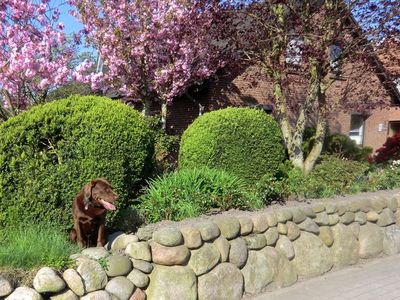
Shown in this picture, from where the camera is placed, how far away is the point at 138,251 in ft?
15.4

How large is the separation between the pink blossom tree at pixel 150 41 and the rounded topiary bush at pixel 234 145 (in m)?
3.36

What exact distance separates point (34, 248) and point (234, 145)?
12.2 feet

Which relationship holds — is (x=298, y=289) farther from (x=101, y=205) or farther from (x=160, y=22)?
(x=160, y=22)

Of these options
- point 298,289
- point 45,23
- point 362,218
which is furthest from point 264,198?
point 45,23

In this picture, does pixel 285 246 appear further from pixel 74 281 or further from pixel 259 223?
pixel 74 281

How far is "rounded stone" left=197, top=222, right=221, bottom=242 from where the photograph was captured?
5.11 metres

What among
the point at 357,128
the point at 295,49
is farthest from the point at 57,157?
the point at 357,128

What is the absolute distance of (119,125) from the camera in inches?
206

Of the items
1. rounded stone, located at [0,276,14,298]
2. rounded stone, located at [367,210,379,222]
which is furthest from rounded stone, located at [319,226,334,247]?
rounded stone, located at [0,276,14,298]

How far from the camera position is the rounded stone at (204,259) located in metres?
5.00

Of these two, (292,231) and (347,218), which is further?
(347,218)

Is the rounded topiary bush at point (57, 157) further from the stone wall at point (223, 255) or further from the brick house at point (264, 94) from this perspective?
the brick house at point (264, 94)

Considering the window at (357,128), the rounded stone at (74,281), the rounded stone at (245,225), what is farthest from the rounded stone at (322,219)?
the window at (357,128)

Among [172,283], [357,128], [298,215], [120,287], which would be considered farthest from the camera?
[357,128]
